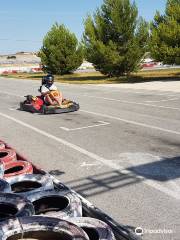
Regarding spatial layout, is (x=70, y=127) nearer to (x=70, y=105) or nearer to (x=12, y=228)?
(x=70, y=105)

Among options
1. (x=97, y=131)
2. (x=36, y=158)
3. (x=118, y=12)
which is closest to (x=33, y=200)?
(x=36, y=158)

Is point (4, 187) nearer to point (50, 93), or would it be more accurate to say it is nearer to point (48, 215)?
point (48, 215)

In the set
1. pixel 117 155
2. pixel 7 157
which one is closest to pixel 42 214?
pixel 7 157

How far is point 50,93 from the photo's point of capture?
1543 cm

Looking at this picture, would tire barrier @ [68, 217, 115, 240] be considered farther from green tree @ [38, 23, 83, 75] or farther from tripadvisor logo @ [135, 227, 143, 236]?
green tree @ [38, 23, 83, 75]

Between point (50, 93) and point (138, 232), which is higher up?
point (50, 93)

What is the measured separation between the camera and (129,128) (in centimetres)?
1149

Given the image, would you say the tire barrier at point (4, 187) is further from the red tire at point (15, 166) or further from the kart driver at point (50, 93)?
the kart driver at point (50, 93)

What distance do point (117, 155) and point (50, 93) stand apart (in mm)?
7525

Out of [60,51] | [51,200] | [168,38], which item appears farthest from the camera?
[60,51]

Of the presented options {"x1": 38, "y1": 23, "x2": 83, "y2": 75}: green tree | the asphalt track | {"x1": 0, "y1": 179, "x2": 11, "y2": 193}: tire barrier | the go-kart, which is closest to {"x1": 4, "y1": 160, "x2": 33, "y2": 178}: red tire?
the asphalt track

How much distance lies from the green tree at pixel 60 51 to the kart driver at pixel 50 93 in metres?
32.1

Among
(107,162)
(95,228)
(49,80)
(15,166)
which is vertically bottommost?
(107,162)

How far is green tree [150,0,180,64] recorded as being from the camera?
32281 mm
